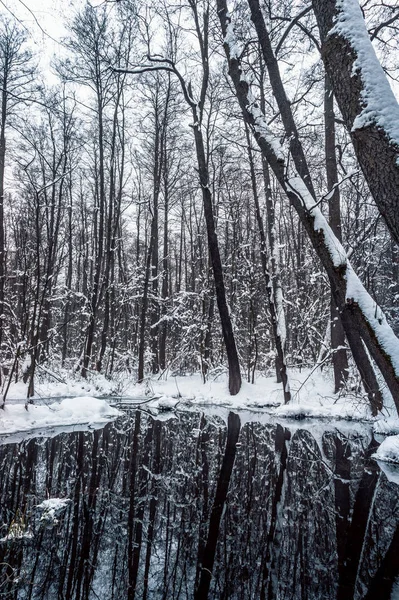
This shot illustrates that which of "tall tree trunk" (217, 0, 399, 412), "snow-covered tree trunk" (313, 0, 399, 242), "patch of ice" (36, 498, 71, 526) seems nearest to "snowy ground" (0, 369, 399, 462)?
"tall tree trunk" (217, 0, 399, 412)

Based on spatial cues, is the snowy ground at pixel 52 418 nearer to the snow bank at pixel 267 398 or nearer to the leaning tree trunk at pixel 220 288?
the snow bank at pixel 267 398

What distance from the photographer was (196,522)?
318cm

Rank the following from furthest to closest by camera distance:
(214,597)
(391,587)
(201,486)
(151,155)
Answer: (151,155) → (201,486) → (391,587) → (214,597)

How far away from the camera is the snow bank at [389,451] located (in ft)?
16.4

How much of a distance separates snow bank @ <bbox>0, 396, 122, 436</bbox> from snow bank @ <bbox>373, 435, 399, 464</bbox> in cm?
492

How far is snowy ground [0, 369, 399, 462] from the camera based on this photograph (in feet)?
22.8

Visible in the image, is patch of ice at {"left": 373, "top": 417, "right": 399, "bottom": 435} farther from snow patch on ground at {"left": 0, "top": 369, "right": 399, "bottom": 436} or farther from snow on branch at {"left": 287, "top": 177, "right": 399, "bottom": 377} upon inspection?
snow on branch at {"left": 287, "top": 177, "right": 399, "bottom": 377}

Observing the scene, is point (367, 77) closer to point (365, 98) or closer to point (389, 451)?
point (365, 98)

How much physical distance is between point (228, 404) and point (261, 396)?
41.1 inches

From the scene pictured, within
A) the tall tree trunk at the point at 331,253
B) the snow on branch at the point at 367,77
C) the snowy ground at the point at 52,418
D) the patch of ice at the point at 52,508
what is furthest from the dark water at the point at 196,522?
the snow on branch at the point at 367,77

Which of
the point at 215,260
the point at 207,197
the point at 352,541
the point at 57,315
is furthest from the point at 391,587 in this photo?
the point at 57,315

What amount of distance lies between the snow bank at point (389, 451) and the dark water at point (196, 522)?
0.23 metres

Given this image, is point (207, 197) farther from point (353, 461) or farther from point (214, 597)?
point (214, 597)

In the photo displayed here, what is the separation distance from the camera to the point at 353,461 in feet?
16.6
